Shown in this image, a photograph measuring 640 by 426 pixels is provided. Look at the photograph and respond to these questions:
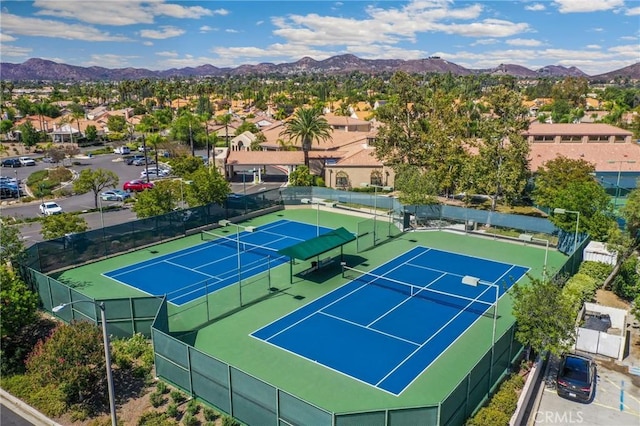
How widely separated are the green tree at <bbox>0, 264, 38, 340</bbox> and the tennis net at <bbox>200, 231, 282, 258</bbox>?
14385 mm

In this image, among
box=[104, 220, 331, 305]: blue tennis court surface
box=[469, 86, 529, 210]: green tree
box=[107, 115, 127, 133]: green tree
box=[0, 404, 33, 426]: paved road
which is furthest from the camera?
box=[107, 115, 127, 133]: green tree

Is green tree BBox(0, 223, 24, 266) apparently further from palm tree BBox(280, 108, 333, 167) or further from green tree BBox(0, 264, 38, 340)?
palm tree BBox(280, 108, 333, 167)

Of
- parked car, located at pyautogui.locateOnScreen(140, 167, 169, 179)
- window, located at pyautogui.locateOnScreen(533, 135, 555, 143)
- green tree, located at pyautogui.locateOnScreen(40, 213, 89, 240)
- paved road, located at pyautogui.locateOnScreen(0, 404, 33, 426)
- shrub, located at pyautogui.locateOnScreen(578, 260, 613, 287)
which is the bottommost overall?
paved road, located at pyautogui.locateOnScreen(0, 404, 33, 426)

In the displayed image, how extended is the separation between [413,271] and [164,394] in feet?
57.4

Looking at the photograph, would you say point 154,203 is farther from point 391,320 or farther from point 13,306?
point 391,320

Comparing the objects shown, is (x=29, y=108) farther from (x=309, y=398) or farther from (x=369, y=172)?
(x=309, y=398)

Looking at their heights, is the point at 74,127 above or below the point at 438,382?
above

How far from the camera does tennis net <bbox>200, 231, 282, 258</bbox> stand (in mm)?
34469

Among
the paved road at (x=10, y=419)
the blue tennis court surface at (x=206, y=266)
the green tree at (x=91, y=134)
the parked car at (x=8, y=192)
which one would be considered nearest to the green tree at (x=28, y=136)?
the green tree at (x=91, y=134)

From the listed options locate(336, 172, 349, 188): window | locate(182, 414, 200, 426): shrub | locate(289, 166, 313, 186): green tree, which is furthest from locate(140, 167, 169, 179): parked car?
locate(182, 414, 200, 426): shrub

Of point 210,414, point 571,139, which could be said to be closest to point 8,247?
point 210,414

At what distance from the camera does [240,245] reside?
3612cm

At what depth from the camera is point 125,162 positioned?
75.8 m

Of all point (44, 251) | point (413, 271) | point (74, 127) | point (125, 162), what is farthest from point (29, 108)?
point (413, 271)
